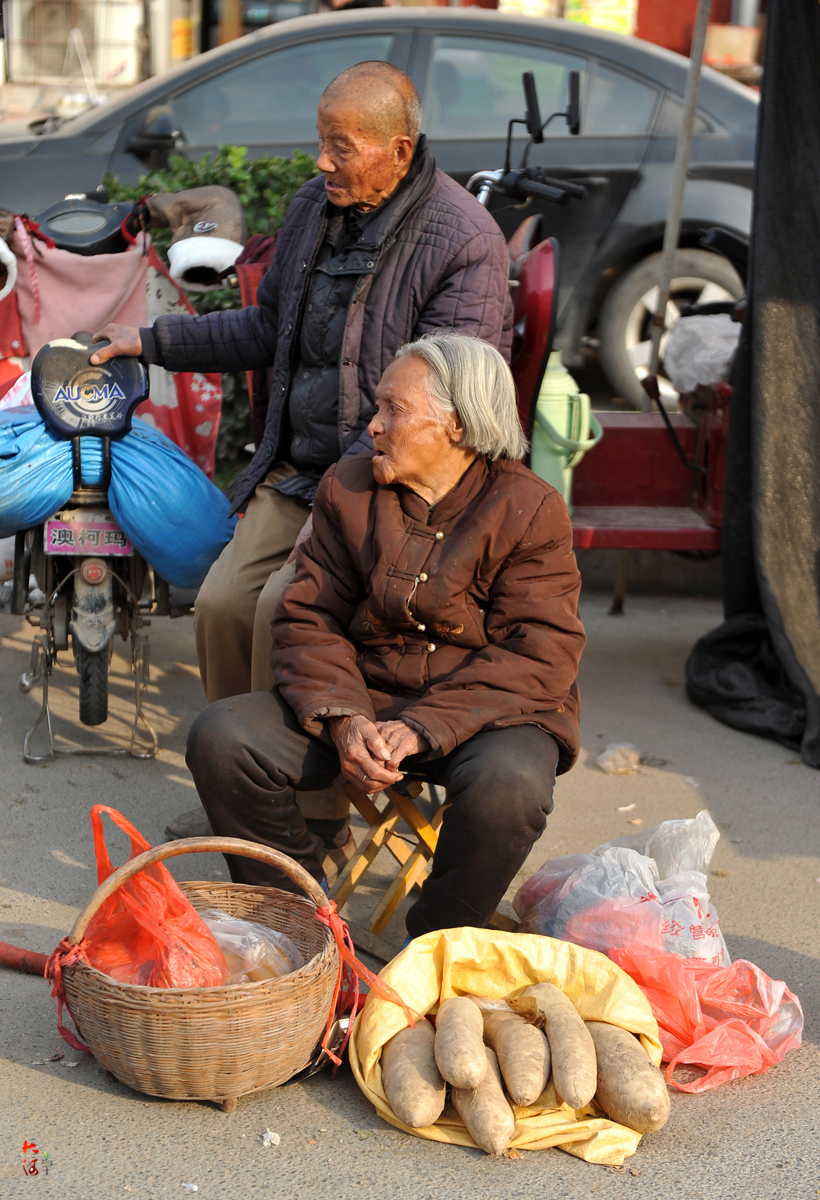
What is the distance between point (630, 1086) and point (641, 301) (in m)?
5.25

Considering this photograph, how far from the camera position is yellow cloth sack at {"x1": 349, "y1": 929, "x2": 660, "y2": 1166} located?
2.11 metres

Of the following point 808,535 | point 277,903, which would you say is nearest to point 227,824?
point 277,903

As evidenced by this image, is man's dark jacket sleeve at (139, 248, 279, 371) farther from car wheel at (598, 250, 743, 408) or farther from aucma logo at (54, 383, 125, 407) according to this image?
car wheel at (598, 250, 743, 408)

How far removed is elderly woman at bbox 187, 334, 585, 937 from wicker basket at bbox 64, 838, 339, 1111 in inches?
12.3

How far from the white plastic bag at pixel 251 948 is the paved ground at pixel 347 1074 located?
216 millimetres

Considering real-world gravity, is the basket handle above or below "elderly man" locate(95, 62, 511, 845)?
below

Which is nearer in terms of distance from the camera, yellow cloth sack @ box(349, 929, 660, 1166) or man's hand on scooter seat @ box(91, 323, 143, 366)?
yellow cloth sack @ box(349, 929, 660, 1166)

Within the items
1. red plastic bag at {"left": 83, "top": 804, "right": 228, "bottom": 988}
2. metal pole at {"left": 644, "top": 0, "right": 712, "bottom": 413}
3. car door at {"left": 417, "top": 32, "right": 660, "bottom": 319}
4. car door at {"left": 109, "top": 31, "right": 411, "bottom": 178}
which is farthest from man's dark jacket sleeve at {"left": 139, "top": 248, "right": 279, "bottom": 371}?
car door at {"left": 417, "top": 32, "right": 660, "bottom": 319}

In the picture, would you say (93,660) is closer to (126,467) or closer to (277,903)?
(126,467)

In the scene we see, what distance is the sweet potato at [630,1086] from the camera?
6.78 ft

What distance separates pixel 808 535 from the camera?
3979 millimetres

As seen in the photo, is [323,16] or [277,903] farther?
[323,16]

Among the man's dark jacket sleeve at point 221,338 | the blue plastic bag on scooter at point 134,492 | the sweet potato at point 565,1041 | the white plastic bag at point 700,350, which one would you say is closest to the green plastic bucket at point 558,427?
the white plastic bag at point 700,350

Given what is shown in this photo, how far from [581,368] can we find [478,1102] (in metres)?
6.31
